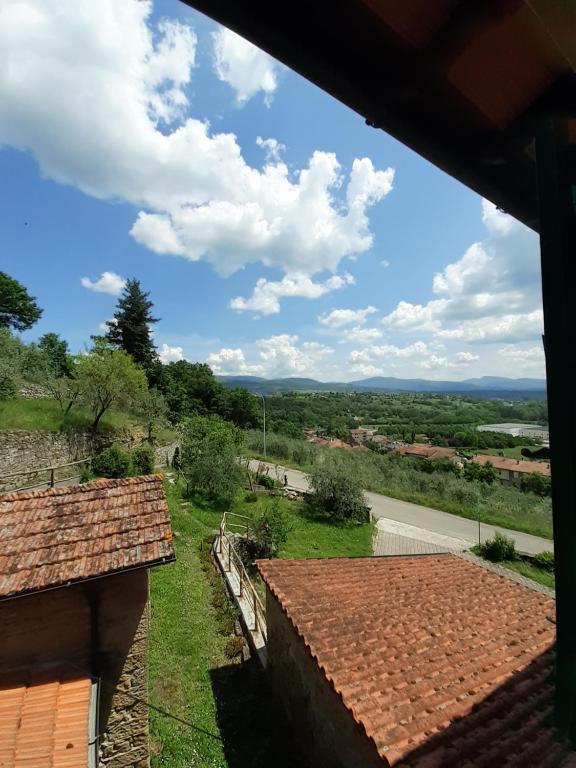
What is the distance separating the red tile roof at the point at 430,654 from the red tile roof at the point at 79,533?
9.15 ft

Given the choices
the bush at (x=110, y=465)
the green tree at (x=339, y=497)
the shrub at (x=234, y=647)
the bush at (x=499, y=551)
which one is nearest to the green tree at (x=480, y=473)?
the bush at (x=499, y=551)

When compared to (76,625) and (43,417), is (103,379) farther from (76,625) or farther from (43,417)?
(76,625)

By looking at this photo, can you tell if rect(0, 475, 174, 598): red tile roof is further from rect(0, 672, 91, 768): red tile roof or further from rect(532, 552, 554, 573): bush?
rect(532, 552, 554, 573): bush

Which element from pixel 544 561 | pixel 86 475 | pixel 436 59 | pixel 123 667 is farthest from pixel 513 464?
pixel 436 59

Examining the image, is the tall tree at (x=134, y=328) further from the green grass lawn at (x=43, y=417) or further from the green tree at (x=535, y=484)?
the green tree at (x=535, y=484)

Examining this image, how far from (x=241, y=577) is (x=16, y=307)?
119 feet

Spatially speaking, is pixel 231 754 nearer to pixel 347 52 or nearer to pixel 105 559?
pixel 105 559

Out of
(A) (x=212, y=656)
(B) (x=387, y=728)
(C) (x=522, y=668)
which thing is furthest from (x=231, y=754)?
(C) (x=522, y=668)

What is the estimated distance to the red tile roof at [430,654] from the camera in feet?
11.1

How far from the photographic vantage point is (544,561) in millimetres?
16031

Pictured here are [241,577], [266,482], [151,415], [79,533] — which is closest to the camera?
[79,533]

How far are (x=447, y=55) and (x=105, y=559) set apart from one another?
233 inches

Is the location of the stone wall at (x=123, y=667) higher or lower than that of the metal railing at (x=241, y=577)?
higher

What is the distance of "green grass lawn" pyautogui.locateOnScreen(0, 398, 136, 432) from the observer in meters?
16.2
